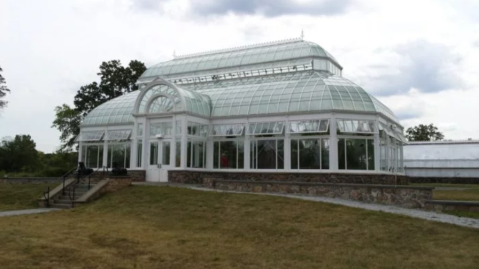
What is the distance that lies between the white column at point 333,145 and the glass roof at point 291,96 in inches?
34.0

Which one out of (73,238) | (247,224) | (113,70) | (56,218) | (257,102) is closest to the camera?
(73,238)

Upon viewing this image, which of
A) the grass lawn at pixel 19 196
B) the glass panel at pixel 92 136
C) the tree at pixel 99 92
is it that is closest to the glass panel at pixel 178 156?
the grass lawn at pixel 19 196

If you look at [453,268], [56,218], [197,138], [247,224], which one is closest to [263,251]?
[247,224]

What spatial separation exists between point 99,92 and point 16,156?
593 inches

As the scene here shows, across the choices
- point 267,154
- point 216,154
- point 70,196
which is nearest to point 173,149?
point 216,154

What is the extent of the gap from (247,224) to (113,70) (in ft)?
130

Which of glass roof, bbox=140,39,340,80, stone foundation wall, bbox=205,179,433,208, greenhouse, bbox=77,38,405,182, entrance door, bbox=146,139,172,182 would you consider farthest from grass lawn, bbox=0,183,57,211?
glass roof, bbox=140,39,340,80

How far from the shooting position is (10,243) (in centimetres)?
1020

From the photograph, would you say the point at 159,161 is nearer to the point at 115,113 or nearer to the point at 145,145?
the point at 145,145

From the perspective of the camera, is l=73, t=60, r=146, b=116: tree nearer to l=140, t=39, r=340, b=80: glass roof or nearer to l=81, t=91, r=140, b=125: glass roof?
l=140, t=39, r=340, b=80: glass roof

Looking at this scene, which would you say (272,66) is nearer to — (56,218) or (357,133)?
(357,133)

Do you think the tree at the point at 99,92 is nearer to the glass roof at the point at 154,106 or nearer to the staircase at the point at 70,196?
the glass roof at the point at 154,106

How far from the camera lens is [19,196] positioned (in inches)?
850

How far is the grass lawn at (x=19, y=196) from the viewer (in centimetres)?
1967
